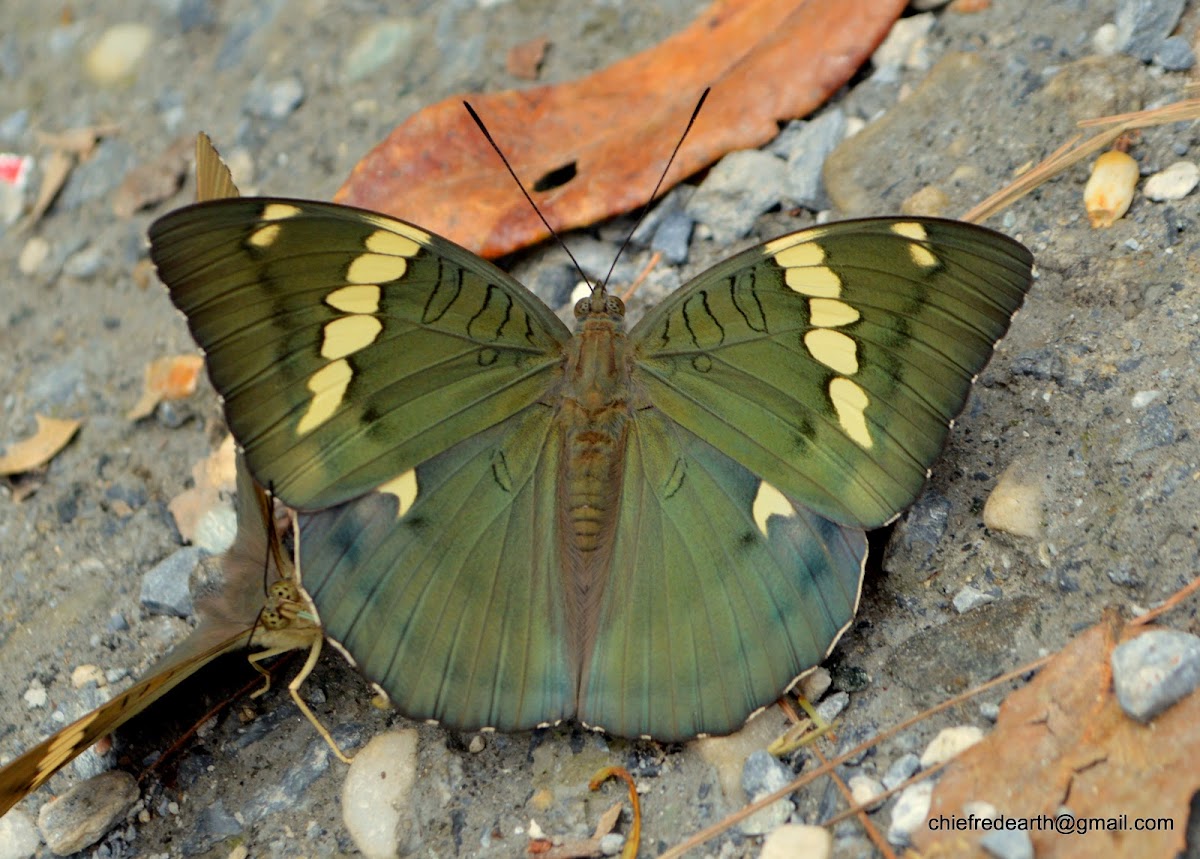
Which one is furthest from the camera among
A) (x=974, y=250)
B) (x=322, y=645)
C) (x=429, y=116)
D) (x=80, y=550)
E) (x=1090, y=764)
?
(x=429, y=116)

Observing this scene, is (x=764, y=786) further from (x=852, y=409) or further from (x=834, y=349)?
(x=834, y=349)

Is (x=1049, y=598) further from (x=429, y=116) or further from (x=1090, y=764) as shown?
(x=429, y=116)

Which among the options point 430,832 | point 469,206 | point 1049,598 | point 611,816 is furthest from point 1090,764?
point 469,206

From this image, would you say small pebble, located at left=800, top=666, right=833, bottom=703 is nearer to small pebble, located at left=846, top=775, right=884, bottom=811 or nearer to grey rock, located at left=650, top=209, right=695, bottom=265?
small pebble, located at left=846, top=775, right=884, bottom=811

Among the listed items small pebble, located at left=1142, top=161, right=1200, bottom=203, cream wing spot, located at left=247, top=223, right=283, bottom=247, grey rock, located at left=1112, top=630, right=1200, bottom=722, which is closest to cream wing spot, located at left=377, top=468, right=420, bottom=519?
cream wing spot, located at left=247, top=223, right=283, bottom=247

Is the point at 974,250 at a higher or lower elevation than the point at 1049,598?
higher

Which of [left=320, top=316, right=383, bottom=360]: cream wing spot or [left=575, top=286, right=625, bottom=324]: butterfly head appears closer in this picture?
[left=320, top=316, right=383, bottom=360]: cream wing spot
